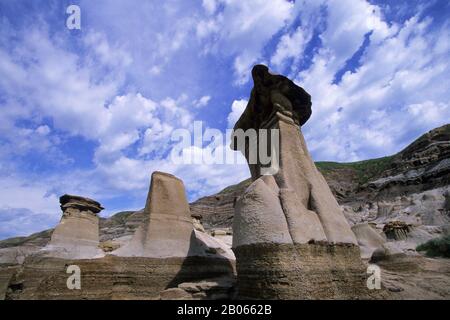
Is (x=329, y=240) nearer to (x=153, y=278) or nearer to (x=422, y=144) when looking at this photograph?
(x=153, y=278)

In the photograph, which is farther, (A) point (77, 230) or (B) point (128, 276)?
(A) point (77, 230)

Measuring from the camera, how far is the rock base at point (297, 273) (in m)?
4.31

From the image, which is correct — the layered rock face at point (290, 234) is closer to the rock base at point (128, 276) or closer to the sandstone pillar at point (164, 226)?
the rock base at point (128, 276)

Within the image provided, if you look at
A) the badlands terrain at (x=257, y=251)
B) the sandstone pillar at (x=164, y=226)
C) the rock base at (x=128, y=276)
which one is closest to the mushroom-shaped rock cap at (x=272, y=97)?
the badlands terrain at (x=257, y=251)

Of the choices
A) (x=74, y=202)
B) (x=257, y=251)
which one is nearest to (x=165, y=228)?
(x=257, y=251)

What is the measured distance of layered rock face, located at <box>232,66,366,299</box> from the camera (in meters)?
4.42

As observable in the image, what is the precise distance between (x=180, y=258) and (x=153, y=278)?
2.79 ft

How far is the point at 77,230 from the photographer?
13.1m

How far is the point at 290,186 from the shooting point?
567cm

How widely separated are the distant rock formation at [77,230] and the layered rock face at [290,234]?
9.33m

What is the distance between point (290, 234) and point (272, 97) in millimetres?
3410

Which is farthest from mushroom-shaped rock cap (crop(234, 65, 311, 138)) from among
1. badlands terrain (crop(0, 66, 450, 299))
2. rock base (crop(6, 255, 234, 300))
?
rock base (crop(6, 255, 234, 300))

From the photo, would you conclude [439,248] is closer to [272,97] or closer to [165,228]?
[272,97]
